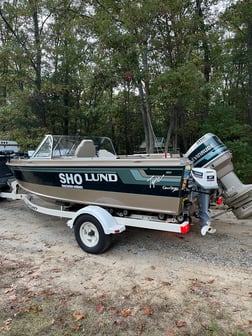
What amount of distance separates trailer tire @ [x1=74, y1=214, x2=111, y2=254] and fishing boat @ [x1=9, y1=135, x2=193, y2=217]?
309 millimetres

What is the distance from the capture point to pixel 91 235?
371 centimetres

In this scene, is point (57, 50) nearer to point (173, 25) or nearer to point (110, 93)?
point (110, 93)

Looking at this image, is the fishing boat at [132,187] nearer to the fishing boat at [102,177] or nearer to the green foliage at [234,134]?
the fishing boat at [102,177]

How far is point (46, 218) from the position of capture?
534 centimetres

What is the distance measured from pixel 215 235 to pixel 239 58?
8396 mm

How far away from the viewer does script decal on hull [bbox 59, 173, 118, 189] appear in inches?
141

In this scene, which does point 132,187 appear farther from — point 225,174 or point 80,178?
point 225,174

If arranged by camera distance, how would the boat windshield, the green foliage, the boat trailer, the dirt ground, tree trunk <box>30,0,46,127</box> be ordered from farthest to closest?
tree trunk <box>30,0,46,127</box>, the green foliage, the boat windshield, the boat trailer, the dirt ground

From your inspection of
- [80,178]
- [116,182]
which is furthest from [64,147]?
[116,182]

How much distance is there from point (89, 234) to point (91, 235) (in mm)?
34

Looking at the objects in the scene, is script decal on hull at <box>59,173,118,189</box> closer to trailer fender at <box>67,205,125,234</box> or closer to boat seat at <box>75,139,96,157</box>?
trailer fender at <box>67,205,125,234</box>

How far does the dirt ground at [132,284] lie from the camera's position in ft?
7.27

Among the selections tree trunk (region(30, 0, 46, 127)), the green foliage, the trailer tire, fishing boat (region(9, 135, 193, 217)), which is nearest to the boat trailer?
the trailer tire

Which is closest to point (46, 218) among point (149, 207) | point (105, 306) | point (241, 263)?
point (149, 207)
